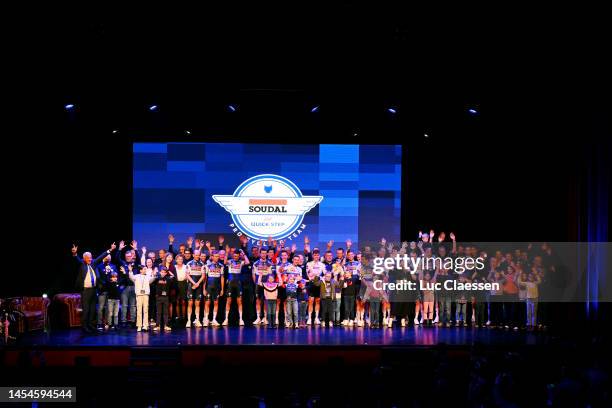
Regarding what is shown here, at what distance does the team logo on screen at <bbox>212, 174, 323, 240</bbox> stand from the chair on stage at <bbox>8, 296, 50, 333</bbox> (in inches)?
195

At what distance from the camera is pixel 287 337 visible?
13.1 meters

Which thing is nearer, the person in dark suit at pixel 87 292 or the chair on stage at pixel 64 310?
the person in dark suit at pixel 87 292

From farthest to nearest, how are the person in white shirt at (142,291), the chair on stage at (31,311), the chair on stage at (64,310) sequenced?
the chair on stage at (64,310), the person in white shirt at (142,291), the chair on stage at (31,311)

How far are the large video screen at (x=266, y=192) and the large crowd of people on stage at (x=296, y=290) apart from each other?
4.16 feet

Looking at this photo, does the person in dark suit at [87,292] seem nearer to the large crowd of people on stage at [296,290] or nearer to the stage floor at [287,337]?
the large crowd of people on stage at [296,290]

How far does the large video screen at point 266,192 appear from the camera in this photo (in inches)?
671

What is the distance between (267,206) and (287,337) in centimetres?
482

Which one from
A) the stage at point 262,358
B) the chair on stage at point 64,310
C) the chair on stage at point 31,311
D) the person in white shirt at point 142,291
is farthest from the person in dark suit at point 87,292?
the chair on stage at point 64,310

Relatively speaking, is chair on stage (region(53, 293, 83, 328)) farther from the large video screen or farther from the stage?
the large video screen

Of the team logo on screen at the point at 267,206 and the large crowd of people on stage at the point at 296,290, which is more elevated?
the team logo on screen at the point at 267,206

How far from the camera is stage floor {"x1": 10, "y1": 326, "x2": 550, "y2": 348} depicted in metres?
12.2

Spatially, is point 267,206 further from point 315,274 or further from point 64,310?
point 64,310

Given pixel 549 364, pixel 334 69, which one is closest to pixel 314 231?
pixel 334 69

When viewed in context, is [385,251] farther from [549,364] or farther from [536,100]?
[549,364]
